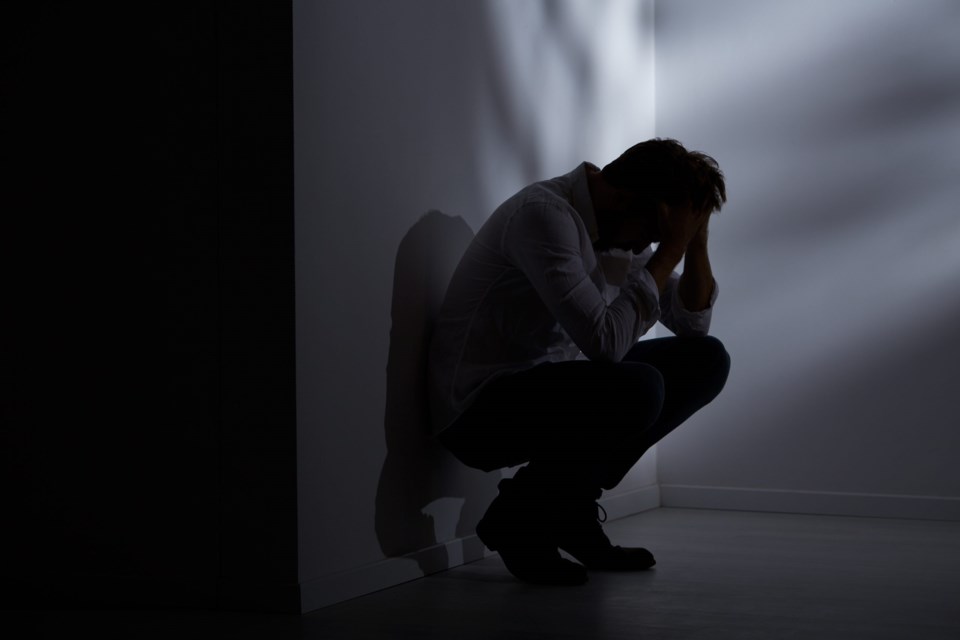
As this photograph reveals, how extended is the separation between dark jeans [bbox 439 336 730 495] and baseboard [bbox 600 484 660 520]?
797mm

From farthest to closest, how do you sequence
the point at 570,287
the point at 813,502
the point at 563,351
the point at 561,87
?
the point at 813,502 < the point at 561,87 < the point at 563,351 < the point at 570,287

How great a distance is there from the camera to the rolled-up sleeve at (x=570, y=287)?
179 centimetres

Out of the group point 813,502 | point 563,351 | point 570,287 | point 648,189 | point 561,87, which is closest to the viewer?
point 570,287

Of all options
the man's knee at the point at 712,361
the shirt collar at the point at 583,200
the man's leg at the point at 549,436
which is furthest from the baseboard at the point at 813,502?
the shirt collar at the point at 583,200

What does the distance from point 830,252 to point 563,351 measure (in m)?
1.23

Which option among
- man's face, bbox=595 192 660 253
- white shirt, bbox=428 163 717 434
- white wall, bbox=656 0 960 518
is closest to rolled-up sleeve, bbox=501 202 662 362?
white shirt, bbox=428 163 717 434

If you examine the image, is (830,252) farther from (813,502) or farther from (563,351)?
(563,351)

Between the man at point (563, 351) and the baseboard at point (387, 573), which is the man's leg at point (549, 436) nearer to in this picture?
the man at point (563, 351)

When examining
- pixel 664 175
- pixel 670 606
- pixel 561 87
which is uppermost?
pixel 561 87

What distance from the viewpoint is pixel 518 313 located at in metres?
1.95

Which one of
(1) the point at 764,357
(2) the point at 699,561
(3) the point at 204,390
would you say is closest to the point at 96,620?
(3) the point at 204,390

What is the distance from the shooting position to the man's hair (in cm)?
188

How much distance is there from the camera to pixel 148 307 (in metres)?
1.72

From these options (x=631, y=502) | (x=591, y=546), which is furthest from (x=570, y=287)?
(x=631, y=502)
